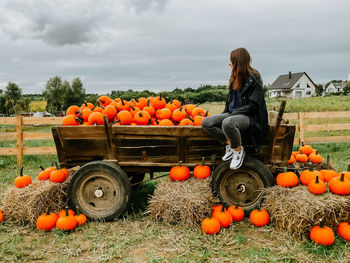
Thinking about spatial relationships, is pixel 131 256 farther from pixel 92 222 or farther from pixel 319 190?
pixel 319 190

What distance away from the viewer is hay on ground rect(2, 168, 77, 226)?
3.85 meters

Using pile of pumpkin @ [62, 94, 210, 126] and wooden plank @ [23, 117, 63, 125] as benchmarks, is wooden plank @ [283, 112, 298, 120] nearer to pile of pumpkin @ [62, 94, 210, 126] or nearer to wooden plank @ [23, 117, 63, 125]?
pile of pumpkin @ [62, 94, 210, 126]

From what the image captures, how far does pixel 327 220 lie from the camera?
3266 mm

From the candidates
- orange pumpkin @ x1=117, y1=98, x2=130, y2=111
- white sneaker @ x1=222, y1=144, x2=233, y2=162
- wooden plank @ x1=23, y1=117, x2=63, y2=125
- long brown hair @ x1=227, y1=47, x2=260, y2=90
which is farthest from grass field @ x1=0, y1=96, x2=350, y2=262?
wooden plank @ x1=23, y1=117, x2=63, y2=125

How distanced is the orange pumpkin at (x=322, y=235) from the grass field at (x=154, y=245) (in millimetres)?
62

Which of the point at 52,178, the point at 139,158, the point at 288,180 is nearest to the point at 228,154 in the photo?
the point at 288,180

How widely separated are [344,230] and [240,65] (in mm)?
2260

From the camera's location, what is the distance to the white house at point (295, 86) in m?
76.9

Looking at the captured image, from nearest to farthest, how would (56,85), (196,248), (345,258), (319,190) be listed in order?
(345,258), (196,248), (319,190), (56,85)

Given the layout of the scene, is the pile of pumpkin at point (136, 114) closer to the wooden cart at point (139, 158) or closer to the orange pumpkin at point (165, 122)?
the orange pumpkin at point (165, 122)

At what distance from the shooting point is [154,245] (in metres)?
3.30

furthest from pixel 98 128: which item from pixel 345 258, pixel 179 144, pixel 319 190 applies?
pixel 345 258

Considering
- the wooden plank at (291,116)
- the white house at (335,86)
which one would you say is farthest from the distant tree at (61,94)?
the white house at (335,86)

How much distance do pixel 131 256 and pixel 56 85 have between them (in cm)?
7213
